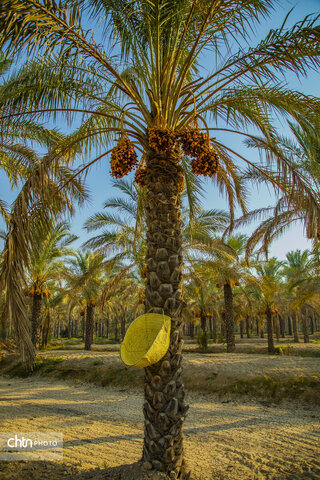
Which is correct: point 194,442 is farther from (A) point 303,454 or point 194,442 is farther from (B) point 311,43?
(B) point 311,43

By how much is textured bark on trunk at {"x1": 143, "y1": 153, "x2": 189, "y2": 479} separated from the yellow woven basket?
0.22 meters

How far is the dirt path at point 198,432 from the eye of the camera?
4785 millimetres

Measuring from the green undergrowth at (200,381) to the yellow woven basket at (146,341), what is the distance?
7.13 metres

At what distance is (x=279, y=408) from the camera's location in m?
8.57

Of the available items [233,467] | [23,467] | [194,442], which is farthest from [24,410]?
[233,467]

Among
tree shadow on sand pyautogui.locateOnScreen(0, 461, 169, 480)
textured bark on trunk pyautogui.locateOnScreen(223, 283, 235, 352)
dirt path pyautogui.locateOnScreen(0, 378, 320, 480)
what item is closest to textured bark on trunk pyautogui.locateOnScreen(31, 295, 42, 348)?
dirt path pyautogui.locateOnScreen(0, 378, 320, 480)

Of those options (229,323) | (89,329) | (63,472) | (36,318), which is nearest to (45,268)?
(36,318)

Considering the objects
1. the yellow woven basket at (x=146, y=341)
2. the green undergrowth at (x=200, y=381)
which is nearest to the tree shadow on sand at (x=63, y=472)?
the yellow woven basket at (x=146, y=341)

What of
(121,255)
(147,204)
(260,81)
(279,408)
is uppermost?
(260,81)

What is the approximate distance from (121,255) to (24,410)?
872 centimetres

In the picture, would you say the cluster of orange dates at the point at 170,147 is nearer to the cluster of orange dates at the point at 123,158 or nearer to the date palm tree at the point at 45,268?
the cluster of orange dates at the point at 123,158

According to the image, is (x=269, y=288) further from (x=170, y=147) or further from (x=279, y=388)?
(x=170, y=147)

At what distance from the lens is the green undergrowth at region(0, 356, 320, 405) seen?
30.0ft

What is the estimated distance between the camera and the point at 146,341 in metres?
3.63
